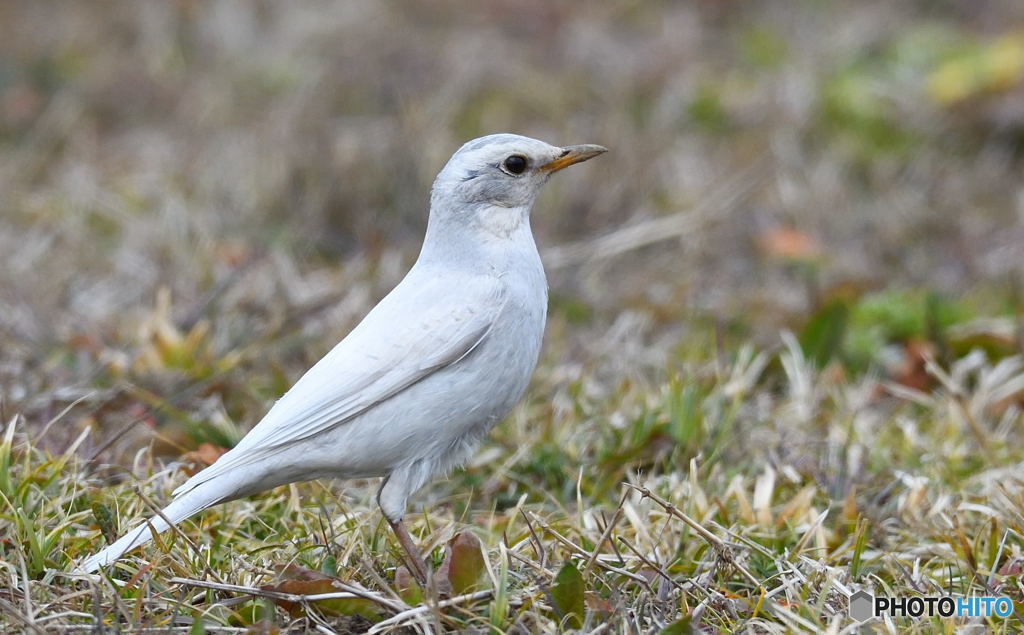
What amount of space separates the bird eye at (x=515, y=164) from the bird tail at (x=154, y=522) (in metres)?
1.47

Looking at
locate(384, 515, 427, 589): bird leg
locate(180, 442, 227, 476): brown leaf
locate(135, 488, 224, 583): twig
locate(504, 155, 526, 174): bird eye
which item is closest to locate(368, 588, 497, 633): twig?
locate(384, 515, 427, 589): bird leg

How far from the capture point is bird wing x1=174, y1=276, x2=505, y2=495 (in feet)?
12.3

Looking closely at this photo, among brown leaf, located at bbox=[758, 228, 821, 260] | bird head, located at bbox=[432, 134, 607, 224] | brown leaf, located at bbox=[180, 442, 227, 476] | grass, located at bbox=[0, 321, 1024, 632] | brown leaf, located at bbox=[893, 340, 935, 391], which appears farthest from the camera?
brown leaf, located at bbox=[758, 228, 821, 260]

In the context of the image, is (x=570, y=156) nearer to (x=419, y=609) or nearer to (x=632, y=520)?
(x=632, y=520)

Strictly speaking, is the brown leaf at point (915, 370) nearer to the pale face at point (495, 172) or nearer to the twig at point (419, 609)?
the pale face at point (495, 172)

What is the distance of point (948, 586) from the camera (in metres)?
3.83

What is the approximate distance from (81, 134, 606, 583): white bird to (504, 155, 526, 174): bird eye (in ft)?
1.16

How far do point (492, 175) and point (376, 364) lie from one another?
0.85m

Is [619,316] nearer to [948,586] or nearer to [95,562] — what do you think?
[948,586]

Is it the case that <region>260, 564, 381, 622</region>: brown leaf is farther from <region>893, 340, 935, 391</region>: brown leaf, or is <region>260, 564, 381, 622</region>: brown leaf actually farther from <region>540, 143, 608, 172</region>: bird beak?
<region>893, 340, 935, 391</region>: brown leaf

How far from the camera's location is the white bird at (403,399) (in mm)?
3730

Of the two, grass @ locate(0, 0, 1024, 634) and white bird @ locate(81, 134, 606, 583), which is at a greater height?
white bird @ locate(81, 134, 606, 583)

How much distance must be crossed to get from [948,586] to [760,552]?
0.58 m

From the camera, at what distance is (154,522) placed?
375 cm
